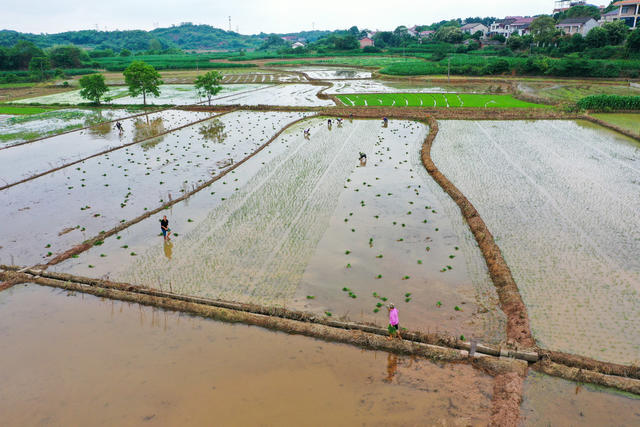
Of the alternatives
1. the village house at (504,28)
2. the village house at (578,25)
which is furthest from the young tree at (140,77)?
the village house at (504,28)

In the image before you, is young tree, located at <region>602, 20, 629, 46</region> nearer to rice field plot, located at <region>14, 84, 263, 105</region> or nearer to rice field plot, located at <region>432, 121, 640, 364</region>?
rice field plot, located at <region>432, 121, 640, 364</region>

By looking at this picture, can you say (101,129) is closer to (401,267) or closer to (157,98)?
(157,98)

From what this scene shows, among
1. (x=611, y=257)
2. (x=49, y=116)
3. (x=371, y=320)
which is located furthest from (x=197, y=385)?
(x=49, y=116)

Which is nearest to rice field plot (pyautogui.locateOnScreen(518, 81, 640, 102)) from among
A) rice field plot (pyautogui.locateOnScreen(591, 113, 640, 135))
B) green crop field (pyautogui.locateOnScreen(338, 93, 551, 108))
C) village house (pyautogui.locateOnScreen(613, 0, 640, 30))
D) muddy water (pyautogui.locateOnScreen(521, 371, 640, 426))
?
green crop field (pyautogui.locateOnScreen(338, 93, 551, 108))

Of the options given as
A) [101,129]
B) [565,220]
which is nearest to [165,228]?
[565,220]

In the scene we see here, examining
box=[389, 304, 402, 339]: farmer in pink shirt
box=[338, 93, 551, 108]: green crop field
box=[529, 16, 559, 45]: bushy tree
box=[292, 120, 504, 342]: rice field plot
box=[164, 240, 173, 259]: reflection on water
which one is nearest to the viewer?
box=[389, 304, 402, 339]: farmer in pink shirt

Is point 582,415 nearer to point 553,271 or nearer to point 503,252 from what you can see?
point 553,271
